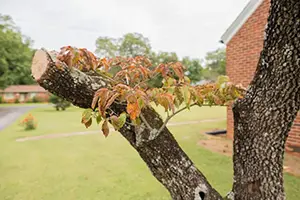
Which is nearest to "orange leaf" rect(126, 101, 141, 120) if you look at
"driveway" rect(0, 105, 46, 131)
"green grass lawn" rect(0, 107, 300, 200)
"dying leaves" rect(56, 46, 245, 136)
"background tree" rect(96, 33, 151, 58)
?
"dying leaves" rect(56, 46, 245, 136)

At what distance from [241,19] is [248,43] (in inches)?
27.5

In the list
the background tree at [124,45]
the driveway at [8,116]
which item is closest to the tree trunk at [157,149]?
the driveway at [8,116]

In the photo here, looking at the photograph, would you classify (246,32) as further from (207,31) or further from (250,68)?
(207,31)

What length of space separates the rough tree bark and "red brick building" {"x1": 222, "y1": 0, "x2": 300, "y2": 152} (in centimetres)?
447

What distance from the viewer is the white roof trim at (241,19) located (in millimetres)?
5968

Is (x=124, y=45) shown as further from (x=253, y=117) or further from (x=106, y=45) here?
(x=253, y=117)

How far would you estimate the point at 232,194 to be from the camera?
170 cm

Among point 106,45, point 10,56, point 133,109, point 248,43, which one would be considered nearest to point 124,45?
point 106,45

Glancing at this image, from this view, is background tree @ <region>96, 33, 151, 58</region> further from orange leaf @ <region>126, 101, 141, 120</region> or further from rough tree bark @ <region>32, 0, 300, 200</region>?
orange leaf @ <region>126, 101, 141, 120</region>

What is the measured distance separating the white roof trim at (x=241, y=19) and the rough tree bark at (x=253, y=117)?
5.40 metres

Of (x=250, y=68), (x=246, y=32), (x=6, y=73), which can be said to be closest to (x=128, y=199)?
(x=250, y=68)

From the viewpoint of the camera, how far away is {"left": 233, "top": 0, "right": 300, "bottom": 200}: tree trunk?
1.26 metres

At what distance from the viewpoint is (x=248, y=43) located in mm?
6223

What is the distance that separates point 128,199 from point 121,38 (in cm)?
4417
